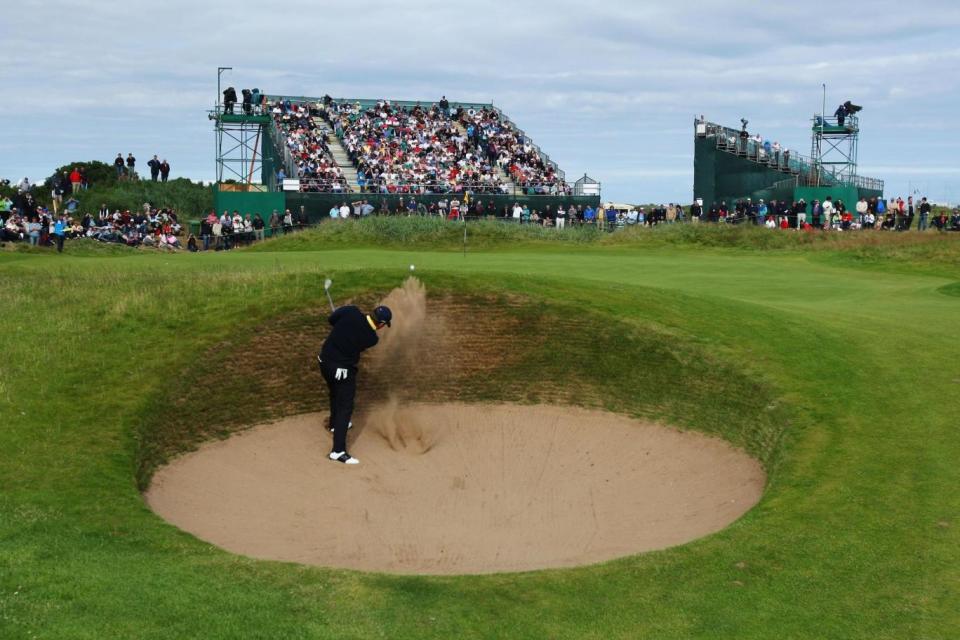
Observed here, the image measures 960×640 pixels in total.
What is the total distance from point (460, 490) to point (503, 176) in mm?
52432

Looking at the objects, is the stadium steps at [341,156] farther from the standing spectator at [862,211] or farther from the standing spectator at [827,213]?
the standing spectator at [862,211]

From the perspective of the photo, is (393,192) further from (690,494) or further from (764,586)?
(764,586)

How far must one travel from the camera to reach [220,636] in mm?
9969

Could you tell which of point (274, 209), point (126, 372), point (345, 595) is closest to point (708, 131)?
point (274, 209)

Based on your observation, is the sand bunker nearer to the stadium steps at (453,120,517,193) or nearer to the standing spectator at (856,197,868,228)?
the stadium steps at (453,120,517,193)

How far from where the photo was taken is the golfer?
703 inches

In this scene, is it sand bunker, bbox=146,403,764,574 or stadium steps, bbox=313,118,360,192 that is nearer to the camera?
sand bunker, bbox=146,403,764,574

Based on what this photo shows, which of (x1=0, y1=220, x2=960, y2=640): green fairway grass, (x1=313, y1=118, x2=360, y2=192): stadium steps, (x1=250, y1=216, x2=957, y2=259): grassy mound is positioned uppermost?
(x1=313, y1=118, x2=360, y2=192): stadium steps

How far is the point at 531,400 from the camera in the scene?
69.2ft

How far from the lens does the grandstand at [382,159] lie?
61156 millimetres

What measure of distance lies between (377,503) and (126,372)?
213 inches

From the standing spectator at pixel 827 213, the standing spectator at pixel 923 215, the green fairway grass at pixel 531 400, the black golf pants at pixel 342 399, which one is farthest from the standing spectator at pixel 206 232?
the standing spectator at pixel 923 215

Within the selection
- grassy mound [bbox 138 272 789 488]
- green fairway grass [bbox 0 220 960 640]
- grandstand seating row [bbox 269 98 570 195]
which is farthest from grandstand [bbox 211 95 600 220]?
grassy mound [bbox 138 272 789 488]

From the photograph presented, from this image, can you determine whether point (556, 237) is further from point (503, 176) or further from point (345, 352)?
point (345, 352)
